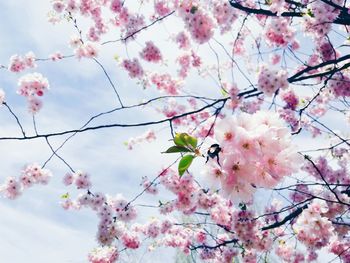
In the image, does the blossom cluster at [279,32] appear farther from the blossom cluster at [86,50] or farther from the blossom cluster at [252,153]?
the blossom cluster at [252,153]

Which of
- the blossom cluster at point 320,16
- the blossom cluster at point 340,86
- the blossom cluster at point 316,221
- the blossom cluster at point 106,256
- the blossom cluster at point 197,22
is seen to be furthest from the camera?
the blossom cluster at point 106,256

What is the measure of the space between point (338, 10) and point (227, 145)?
4.36m

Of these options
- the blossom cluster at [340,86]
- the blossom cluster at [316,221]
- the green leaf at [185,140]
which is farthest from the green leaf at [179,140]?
the blossom cluster at [340,86]

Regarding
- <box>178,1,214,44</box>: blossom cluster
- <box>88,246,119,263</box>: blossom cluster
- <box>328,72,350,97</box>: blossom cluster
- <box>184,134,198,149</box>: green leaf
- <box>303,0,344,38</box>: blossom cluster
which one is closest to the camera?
<box>184,134,198,149</box>: green leaf

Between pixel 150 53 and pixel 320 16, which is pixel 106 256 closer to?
pixel 150 53

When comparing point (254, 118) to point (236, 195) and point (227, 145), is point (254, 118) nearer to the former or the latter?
point (227, 145)

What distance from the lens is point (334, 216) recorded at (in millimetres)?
5949

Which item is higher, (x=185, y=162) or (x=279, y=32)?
(x=279, y=32)

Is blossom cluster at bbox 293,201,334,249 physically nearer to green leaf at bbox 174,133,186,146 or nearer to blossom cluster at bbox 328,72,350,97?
blossom cluster at bbox 328,72,350,97

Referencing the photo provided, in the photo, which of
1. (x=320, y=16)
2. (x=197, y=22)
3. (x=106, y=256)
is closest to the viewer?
(x=320, y=16)

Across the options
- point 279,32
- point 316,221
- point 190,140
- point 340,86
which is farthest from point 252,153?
point 340,86

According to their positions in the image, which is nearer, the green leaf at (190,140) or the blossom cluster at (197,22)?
the green leaf at (190,140)

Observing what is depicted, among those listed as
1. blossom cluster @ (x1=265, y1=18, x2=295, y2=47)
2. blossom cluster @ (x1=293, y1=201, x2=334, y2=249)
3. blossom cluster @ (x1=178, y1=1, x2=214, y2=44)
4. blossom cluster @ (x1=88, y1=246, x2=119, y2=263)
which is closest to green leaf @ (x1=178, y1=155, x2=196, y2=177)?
blossom cluster @ (x1=293, y1=201, x2=334, y2=249)

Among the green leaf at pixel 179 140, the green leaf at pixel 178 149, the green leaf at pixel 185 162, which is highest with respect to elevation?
the green leaf at pixel 179 140
